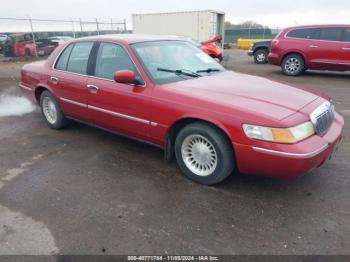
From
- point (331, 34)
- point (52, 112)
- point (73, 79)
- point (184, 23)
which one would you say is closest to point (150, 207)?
point (73, 79)

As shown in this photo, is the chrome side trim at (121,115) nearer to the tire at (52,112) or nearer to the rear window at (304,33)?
the tire at (52,112)

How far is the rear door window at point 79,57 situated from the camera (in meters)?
4.70

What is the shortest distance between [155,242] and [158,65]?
2.19 m

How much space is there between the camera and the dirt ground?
2725 mm

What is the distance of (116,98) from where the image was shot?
414cm

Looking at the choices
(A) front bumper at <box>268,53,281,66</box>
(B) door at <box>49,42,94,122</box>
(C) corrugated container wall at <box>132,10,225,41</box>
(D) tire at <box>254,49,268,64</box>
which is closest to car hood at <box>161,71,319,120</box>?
(B) door at <box>49,42,94,122</box>

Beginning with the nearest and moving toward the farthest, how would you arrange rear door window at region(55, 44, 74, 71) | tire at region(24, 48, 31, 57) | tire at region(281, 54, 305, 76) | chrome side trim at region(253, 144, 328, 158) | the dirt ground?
the dirt ground → chrome side trim at region(253, 144, 328, 158) → rear door window at region(55, 44, 74, 71) → tire at region(281, 54, 305, 76) → tire at region(24, 48, 31, 57)

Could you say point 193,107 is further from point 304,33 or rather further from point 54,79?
point 304,33

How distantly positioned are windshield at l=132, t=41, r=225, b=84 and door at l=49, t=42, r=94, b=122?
3.25ft

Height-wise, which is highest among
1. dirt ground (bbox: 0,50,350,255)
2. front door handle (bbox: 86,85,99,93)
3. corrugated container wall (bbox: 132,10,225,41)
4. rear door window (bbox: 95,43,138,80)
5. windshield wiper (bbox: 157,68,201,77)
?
corrugated container wall (bbox: 132,10,225,41)

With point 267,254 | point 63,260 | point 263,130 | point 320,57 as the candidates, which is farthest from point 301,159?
point 320,57

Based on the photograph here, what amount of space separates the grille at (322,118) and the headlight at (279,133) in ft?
0.54

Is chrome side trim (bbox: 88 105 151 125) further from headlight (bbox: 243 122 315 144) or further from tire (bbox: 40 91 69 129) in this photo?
headlight (bbox: 243 122 315 144)

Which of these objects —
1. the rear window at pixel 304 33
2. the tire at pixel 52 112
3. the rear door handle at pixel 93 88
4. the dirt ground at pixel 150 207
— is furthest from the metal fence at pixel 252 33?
the rear door handle at pixel 93 88
